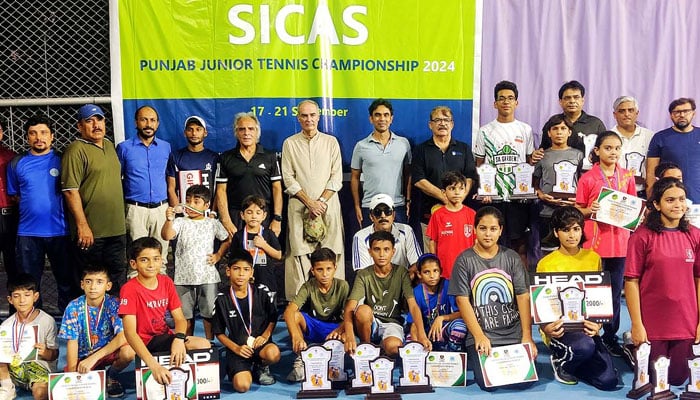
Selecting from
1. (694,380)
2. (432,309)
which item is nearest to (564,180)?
(432,309)

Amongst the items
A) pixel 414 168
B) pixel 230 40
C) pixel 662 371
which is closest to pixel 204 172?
pixel 230 40

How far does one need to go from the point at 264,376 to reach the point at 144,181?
2.09 meters

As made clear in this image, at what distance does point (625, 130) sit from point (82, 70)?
206 inches

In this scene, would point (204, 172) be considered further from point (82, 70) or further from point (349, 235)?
point (82, 70)

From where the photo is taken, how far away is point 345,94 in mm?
6934

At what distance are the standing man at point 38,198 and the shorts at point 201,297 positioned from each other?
1.22m

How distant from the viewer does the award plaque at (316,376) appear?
475cm

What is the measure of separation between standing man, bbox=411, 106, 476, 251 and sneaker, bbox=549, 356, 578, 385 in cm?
158

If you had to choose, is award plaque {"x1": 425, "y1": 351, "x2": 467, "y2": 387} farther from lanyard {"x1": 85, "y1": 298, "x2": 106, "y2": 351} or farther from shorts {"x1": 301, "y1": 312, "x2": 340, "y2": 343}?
lanyard {"x1": 85, "y1": 298, "x2": 106, "y2": 351}

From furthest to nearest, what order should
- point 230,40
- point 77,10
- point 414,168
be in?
point 77,10 → point 230,40 → point 414,168

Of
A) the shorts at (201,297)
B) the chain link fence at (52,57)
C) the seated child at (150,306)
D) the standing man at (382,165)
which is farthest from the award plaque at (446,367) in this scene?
the chain link fence at (52,57)

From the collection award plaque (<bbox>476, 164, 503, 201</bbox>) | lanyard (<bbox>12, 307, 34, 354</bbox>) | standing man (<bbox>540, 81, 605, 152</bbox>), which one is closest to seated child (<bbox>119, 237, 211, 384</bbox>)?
lanyard (<bbox>12, 307, 34, 354</bbox>)

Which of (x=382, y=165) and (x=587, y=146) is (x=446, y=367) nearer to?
(x=382, y=165)

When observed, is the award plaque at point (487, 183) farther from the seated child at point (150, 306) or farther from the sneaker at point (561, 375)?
the seated child at point (150, 306)
